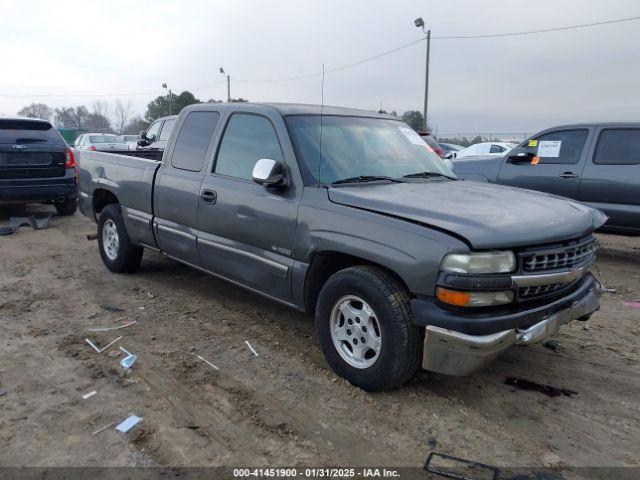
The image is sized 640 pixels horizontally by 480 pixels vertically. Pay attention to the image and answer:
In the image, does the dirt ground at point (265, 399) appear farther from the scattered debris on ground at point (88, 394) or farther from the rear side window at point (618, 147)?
the rear side window at point (618, 147)

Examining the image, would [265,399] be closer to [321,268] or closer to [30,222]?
[321,268]

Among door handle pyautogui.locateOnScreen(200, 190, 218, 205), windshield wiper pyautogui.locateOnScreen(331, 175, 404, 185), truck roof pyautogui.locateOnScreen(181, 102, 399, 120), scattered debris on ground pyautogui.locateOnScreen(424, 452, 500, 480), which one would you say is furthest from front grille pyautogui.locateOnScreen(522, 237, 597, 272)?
door handle pyautogui.locateOnScreen(200, 190, 218, 205)

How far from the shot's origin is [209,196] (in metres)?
4.47

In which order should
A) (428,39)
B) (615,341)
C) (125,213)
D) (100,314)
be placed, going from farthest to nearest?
(428,39)
(125,213)
(100,314)
(615,341)

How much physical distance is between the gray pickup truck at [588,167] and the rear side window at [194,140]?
194 inches

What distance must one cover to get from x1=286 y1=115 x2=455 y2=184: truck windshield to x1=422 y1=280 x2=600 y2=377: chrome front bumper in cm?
142

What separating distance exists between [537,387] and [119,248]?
4.55 meters

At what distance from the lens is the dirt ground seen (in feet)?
9.33

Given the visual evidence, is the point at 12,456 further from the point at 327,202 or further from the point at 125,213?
the point at 125,213

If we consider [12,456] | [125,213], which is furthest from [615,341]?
[125,213]

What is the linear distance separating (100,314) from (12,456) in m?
2.18

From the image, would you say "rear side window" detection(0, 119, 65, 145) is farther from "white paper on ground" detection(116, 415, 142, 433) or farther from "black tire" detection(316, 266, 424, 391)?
"black tire" detection(316, 266, 424, 391)

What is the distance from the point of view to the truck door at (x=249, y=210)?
12.7 feet

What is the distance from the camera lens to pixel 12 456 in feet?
9.02
